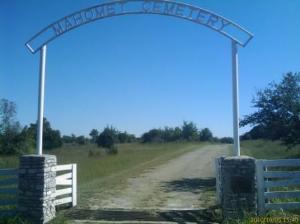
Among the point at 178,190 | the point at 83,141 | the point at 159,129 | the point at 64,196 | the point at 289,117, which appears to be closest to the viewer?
the point at 64,196

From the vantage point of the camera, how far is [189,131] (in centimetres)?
12106

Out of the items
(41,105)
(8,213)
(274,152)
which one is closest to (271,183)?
(41,105)

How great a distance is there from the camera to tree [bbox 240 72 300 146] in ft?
73.8

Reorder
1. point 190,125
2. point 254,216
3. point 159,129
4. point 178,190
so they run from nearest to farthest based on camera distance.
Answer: point 254,216, point 178,190, point 159,129, point 190,125

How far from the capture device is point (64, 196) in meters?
13.1

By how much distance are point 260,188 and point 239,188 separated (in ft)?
1.59

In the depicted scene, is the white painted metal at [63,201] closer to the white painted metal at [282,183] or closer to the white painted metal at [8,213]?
the white painted metal at [8,213]

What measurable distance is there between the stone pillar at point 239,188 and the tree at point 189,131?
4235 inches

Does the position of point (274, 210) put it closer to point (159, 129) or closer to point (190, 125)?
point (159, 129)

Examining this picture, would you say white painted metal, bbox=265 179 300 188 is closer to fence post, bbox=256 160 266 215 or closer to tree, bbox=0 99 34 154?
fence post, bbox=256 160 266 215

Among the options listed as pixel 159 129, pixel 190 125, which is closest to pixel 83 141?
pixel 159 129

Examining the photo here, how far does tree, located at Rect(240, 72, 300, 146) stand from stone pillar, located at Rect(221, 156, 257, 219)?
1266 cm

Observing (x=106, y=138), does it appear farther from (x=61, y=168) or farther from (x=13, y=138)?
(x=61, y=168)

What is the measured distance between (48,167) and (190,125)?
11290cm
